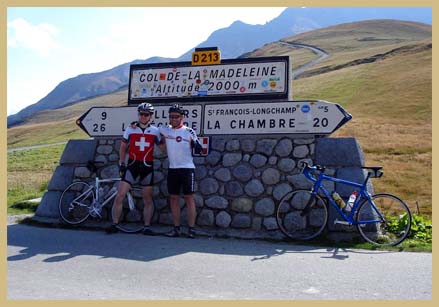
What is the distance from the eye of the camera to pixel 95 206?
28.5ft

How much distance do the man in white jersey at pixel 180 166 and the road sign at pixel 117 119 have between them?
4.37 ft

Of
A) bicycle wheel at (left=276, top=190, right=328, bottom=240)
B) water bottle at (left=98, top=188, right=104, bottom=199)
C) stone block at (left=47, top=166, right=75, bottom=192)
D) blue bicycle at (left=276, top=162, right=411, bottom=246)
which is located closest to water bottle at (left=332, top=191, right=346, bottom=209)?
blue bicycle at (left=276, top=162, right=411, bottom=246)

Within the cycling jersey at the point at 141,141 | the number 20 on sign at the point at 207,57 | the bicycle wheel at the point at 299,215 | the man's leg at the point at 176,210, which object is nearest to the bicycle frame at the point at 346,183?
the bicycle wheel at the point at 299,215

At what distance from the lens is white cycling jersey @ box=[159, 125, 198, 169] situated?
780cm

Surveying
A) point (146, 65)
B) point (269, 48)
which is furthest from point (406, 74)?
point (269, 48)

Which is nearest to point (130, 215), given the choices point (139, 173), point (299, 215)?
point (139, 173)

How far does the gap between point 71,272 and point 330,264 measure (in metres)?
3.08

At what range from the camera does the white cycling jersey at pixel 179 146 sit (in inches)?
307

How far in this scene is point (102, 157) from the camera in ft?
31.0

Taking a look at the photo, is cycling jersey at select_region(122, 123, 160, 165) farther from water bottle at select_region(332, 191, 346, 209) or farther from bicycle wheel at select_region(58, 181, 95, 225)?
water bottle at select_region(332, 191, 346, 209)

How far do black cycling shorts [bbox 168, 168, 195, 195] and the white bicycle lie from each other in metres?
1.16

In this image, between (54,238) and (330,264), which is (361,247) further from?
(54,238)

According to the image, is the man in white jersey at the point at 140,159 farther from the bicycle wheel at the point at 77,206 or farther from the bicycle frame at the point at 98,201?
the bicycle wheel at the point at 77,206

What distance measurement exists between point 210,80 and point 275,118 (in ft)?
5.11
